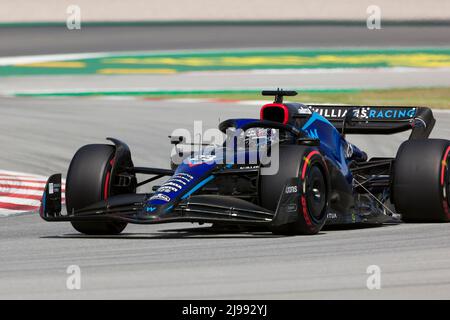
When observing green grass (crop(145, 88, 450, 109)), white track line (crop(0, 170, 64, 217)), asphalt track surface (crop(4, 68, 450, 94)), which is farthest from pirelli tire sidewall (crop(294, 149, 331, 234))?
asphalt track surface (crop(4, 68, 450, 94))

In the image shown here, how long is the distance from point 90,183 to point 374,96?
50.6 ft

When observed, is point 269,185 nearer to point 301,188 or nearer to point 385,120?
point 301,188

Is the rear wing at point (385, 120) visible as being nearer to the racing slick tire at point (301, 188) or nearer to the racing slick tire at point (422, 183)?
the racing slick tire at point (422, 183)

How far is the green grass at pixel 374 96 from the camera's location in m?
24.2

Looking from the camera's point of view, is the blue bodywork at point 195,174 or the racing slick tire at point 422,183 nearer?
the blue bodywork at point 195,174

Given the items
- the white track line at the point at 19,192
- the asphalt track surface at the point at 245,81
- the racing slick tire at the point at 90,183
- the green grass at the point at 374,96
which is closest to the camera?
the racing slick tire at the point at 90,183

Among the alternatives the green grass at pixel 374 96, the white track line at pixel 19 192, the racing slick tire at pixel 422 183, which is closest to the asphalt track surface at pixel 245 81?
the green grass at pixel 374 96

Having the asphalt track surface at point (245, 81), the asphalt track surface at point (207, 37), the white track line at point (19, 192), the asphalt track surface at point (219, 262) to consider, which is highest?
the asphalt track surface at point (207, 37)

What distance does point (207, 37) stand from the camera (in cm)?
4062

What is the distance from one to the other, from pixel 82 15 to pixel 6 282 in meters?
40.5

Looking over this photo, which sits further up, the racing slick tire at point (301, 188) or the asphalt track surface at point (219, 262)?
the racing slick tire at point (301, 188)

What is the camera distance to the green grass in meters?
24.2

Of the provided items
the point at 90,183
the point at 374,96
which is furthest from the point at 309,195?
the point at 374,96
